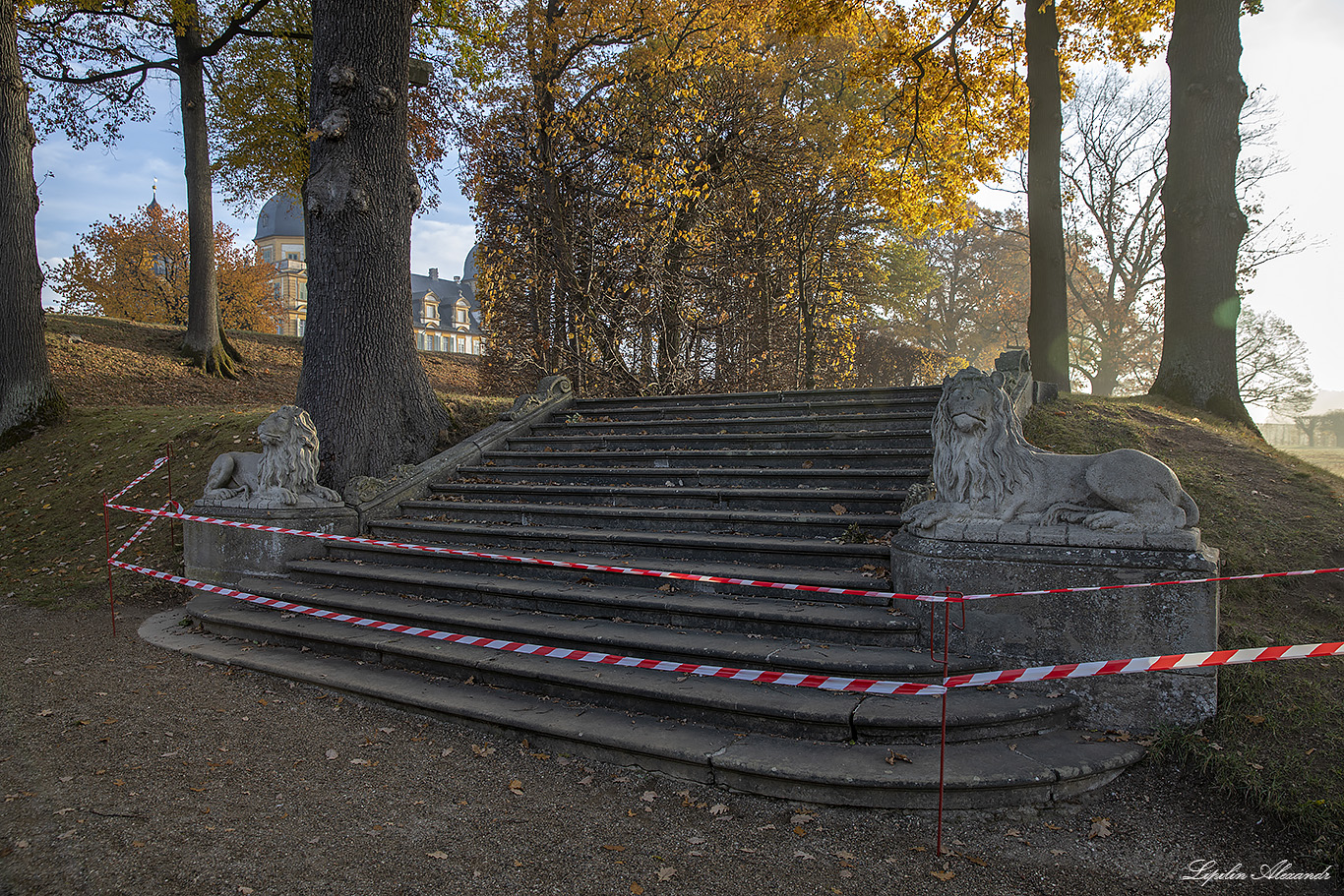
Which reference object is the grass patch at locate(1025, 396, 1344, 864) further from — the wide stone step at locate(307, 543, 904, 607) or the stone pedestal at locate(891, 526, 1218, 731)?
the wide stone step at locate(307, 543, 904, 607)

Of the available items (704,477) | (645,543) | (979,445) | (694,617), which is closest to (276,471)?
(645,543)

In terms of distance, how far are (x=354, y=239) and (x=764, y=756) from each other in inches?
305

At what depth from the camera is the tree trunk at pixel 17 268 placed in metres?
12.0

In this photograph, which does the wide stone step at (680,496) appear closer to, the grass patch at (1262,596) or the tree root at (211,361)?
the grass patch at (1262,596)

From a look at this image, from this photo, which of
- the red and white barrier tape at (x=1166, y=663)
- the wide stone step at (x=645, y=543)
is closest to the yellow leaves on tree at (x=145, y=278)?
the wide stone step at (x=645, y=543)

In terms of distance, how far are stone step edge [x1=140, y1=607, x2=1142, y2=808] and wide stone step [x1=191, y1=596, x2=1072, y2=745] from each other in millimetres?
92

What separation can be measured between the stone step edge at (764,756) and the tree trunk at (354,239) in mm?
4589

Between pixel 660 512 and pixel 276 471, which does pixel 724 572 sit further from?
pixel 276 471

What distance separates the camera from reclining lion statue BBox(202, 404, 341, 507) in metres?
7.25

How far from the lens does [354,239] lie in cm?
863

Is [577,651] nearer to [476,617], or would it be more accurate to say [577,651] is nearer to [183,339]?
[476,617]

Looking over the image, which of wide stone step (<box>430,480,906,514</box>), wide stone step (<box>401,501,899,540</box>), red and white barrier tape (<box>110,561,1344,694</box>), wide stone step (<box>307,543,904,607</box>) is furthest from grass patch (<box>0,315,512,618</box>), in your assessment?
red and white barrier tape (<box>110,561,1344,694</box>)

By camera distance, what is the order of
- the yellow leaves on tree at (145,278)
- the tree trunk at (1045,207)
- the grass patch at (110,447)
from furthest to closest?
the yellow leaves on tree at (145,278) < the tree trunk at (1045,207) < the grass patch at (110,447)

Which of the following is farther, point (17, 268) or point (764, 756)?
point (17, 268)
